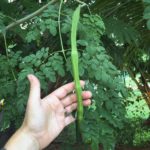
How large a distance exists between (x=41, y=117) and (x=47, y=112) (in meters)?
0.06

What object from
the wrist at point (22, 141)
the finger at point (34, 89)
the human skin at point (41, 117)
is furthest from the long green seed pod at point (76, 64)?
the wrist at point (22, 141)

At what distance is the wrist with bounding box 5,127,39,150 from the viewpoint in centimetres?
191

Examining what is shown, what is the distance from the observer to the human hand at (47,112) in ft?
6.06

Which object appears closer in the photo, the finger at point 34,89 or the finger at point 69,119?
the finger at point 34,89

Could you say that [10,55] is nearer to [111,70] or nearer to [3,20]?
[3,20]

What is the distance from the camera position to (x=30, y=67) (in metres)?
1.88

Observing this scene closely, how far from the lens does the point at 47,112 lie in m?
1.95

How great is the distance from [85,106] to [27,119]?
0.26 m

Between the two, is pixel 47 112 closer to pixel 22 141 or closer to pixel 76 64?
pixel 22 141

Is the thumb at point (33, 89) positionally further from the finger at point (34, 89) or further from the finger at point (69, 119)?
the finger at point (69, 119)

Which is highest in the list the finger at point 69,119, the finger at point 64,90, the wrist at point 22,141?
the finger at point 64,90

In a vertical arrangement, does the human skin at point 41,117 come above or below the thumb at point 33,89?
below

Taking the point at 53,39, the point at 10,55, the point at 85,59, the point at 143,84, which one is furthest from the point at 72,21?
the point at 143,84

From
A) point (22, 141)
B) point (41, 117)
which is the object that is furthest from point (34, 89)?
point (22, 141)
